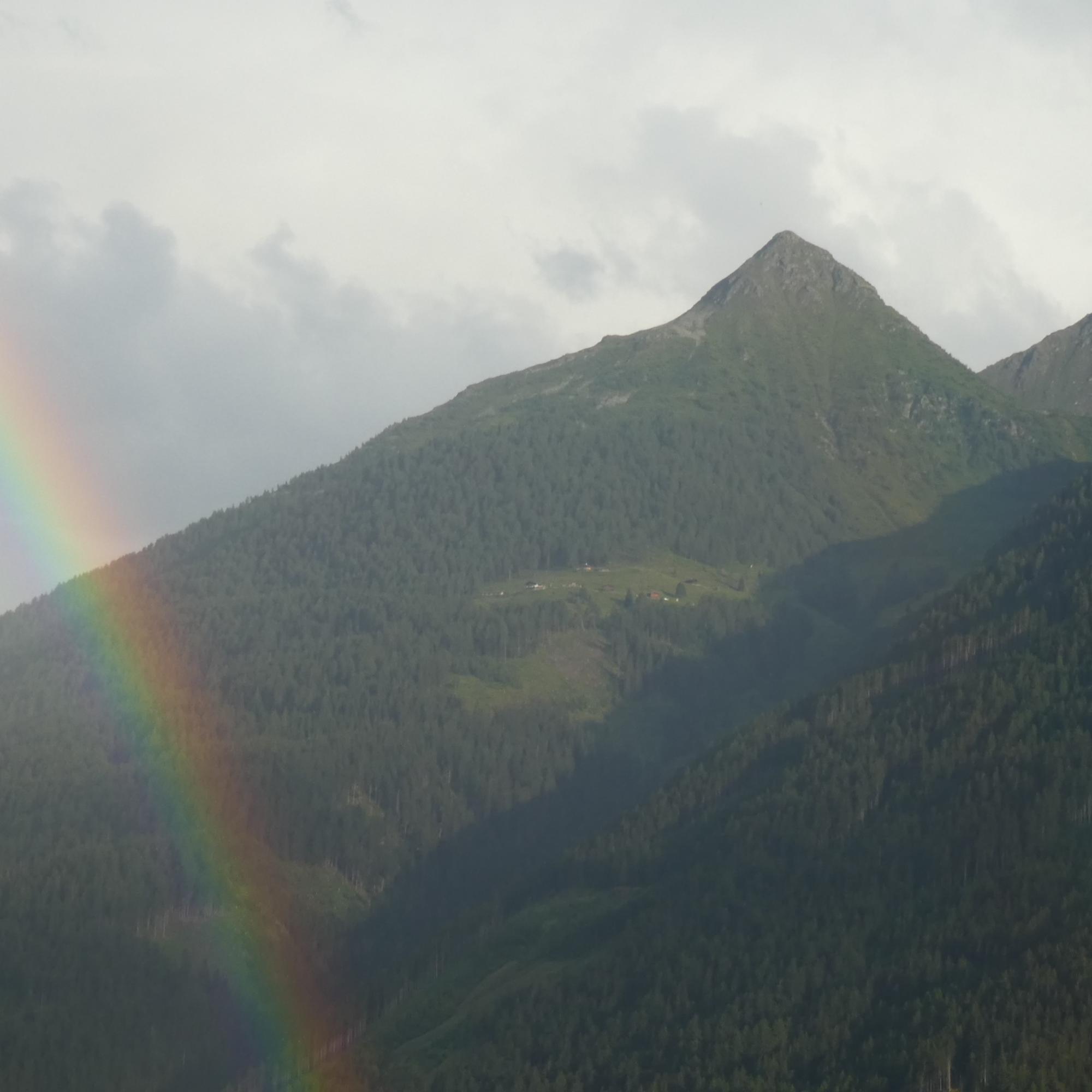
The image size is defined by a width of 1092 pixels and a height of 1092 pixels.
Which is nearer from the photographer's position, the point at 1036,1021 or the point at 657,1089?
the point at 1036,1021

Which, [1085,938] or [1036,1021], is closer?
[1036,1021]

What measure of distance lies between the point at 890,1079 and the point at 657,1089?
89.9 feet

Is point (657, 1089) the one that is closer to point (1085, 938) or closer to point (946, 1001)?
point (946, 1001)

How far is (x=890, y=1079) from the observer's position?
187 m

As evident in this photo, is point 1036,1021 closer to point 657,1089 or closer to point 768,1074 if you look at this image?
point 768,1074

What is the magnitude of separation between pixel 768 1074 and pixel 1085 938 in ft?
126

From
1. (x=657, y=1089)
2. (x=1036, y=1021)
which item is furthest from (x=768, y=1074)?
(x=1036, y=1021)

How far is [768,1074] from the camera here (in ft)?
644

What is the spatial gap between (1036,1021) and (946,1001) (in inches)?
493

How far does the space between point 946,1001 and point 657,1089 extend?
1327 inches

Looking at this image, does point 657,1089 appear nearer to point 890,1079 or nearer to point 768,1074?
point 768,1074

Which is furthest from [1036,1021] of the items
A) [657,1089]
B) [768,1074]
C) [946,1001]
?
[657,1089]

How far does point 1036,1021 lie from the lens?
185m
